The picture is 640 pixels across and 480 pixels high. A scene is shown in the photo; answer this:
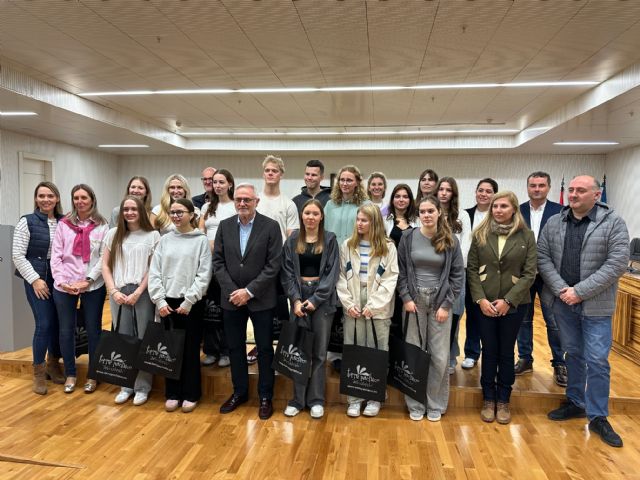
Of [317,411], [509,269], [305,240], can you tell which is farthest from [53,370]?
[509,269]

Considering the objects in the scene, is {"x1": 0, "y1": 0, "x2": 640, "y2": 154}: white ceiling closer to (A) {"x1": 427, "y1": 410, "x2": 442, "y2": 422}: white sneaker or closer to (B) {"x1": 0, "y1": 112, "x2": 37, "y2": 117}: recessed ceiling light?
(B) {"x1": 0, "y1": 112, "x2": 37, "y2": 117}: recessed ceiling light

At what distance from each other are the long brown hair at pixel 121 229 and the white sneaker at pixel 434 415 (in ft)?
8.36

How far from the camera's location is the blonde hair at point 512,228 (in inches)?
118

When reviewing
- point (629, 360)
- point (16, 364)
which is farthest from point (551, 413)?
point (16, 364)

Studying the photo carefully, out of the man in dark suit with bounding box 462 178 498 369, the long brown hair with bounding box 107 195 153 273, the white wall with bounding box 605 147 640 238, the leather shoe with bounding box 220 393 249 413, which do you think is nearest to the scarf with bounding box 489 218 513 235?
the man in dark suit with bounding box 462 178 498 369

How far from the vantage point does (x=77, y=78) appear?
18.1 feet

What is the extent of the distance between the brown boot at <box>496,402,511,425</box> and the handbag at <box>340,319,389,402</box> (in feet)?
2.85

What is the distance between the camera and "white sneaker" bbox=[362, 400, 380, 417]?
3.20m

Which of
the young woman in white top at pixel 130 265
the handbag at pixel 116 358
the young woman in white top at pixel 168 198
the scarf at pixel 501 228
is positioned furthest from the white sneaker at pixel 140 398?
the scarf at pixel 501 228

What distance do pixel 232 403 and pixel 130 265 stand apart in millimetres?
1292

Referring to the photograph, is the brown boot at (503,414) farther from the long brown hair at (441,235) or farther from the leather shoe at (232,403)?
the leather shoe at (232,403)

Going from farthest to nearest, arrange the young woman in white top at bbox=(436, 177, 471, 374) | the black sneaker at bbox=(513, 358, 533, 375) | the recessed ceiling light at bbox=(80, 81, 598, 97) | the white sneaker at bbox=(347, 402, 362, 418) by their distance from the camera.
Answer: the recessed ceiling light at bbox=(80, 81, 598, 97), the black sneaker at bbox=(513, 358, 533, 375), the young woman in white top at bbox=(436, 177, 471, 374), the white sneaker at bbox=(347, 402, 362, 418)

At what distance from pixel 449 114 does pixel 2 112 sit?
6.84 m

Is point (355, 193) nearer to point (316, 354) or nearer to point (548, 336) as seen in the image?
point (316, 354)
